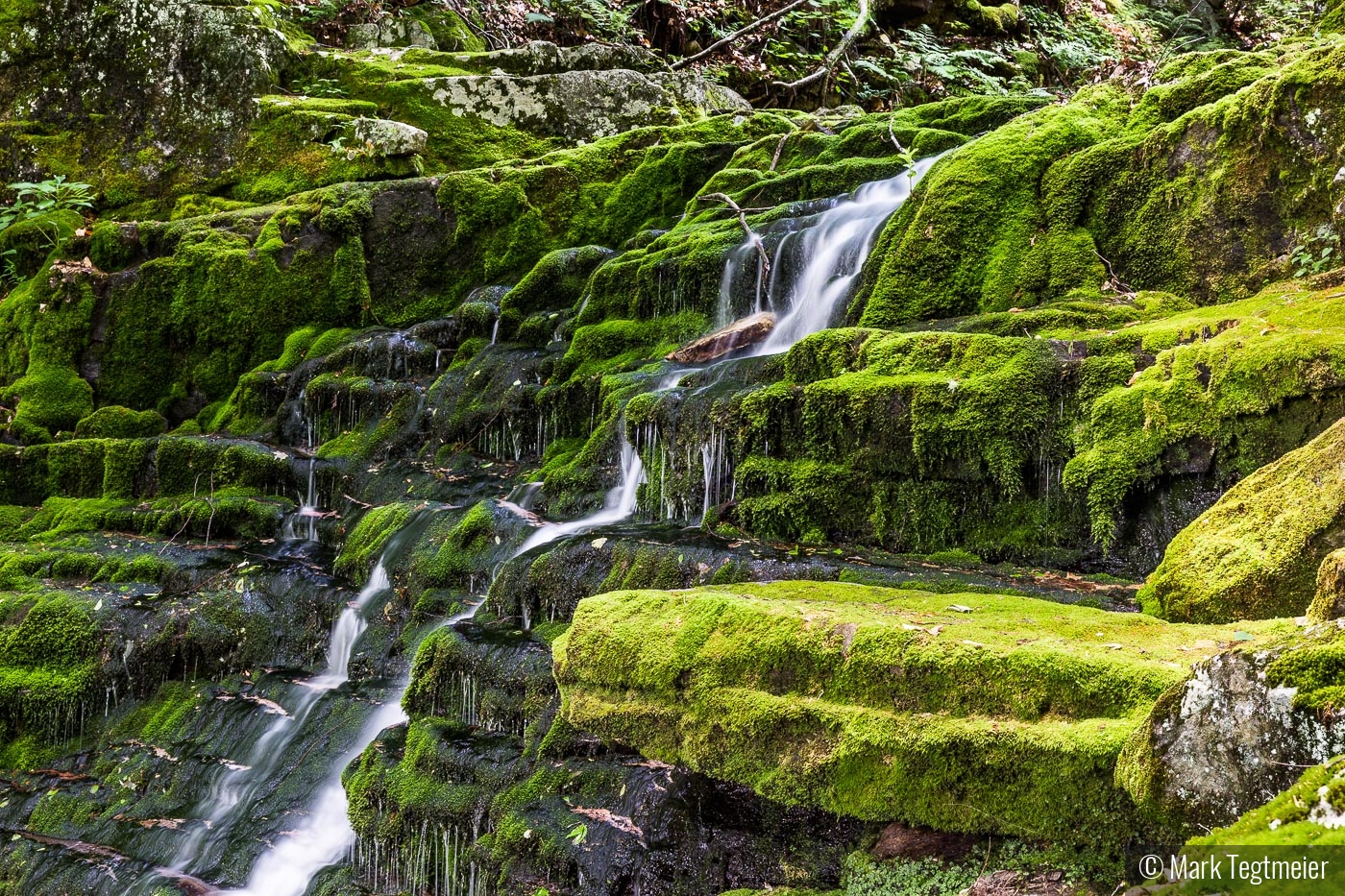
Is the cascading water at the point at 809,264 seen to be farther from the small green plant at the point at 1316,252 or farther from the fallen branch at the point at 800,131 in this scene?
the small green plant at the point at 1316,252

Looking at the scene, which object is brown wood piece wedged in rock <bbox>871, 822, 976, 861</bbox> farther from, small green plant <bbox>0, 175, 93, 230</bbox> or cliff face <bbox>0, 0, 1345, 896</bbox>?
small green plant <bbox>0, 175, 93, 230</bbox>

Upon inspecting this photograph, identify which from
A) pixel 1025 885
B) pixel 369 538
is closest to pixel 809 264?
pixel 369 538


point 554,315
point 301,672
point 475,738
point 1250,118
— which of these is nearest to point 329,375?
point 554,315

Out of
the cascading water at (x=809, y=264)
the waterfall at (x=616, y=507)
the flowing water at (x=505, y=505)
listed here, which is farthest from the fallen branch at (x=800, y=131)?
the waterfall at (x=616, y=507)

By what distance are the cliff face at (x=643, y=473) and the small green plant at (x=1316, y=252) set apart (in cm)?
4

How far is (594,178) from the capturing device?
12.5m

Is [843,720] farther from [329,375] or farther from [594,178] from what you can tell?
[594,178]

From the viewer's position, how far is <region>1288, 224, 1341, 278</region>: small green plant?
5977mm

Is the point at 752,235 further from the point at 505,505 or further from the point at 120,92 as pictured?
the point at 120,92

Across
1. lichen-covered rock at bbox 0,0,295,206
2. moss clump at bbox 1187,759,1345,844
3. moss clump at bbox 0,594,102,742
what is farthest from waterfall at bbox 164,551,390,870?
lichen-covered rock at bbox 0,0,295,206

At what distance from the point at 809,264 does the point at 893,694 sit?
19.6 feet

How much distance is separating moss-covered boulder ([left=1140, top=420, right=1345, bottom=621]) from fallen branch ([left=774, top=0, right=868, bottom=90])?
13.4 meters

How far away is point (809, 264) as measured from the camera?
879 cm

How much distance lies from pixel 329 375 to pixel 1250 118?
28.7 feet
